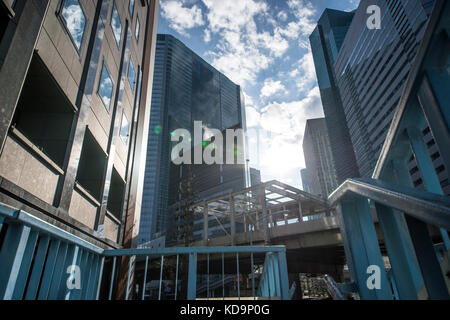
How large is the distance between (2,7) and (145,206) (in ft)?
385

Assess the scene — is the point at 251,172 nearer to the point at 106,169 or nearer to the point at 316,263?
the point at 316,263

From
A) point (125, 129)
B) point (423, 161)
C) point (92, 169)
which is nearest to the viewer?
point (423, 161)

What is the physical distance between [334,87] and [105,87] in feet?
540

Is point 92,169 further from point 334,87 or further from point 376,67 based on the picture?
point 334,87

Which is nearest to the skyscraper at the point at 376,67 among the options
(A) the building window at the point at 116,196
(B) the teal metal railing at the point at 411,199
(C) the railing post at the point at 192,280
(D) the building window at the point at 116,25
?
(D) the building window at the point at 116,25

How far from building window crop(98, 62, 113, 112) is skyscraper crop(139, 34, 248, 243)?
290ft

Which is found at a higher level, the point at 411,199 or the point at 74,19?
the point at 74,19

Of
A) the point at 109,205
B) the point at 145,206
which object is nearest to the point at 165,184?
the point at 145,206

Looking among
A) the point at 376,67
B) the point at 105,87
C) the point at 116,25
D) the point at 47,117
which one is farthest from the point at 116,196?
the point at 376,67

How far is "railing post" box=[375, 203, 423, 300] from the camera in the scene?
1.74m

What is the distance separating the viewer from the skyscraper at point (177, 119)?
114m

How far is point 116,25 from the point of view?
11688 mm

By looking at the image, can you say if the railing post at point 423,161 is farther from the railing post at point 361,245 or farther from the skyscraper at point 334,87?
Answer: the skyscraper at point 334,87

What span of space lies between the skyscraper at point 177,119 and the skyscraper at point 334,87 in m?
63.1
